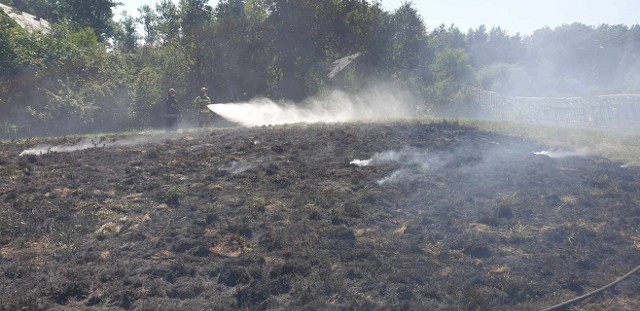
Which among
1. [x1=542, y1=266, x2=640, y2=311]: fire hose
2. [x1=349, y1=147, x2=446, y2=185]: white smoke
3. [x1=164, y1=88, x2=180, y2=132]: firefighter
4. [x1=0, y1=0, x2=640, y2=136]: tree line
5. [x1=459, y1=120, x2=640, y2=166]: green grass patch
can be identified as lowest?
[x1=542, y1=266, x2=640, y2=311]: fire hose

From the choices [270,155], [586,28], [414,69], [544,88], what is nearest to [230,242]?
[270,155]

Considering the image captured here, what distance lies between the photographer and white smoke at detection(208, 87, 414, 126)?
81.1ft

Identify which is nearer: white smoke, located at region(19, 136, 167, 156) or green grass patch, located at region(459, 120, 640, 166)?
green grass patch, located at region(459, 120, 640, 166)

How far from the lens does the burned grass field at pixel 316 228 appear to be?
734 cm

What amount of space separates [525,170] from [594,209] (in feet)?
7.71

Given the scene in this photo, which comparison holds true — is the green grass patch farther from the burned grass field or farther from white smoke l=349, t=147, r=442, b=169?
white smoke l=349, t=147, r=442, b=169

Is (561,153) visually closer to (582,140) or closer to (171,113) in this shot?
(582,140)

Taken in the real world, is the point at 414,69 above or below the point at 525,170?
above

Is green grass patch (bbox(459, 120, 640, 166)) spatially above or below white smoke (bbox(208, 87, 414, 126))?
below

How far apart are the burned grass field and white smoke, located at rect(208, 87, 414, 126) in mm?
9875

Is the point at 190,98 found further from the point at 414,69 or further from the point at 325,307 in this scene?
the point at 325,307

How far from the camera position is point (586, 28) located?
250ft

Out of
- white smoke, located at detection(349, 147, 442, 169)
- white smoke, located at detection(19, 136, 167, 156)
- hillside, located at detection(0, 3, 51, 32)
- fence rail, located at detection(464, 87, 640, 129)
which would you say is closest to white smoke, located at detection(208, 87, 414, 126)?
fence rail, located at detection(464, 87, 640, 129)

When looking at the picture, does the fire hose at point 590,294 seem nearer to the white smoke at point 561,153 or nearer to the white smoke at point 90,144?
the white smoke at point 561,153
